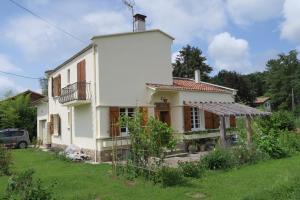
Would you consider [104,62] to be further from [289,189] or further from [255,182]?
[289,189]

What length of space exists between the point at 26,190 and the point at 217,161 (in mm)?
8528

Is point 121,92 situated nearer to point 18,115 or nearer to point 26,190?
point 26,190

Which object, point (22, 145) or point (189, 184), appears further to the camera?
point (22, 145)

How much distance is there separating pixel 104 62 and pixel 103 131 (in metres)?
3.82

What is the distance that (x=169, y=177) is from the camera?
12219 millimetres

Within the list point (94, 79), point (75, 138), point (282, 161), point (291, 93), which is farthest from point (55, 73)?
point (291, 93)

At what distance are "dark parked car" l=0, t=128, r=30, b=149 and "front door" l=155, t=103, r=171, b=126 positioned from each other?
15.7 meters

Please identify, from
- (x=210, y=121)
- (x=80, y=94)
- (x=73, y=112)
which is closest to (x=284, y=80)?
(x=210, y=121)

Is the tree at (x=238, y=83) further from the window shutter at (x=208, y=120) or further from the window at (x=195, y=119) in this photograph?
the window at (x=195, y=119)

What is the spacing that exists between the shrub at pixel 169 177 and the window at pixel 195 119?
1144 cm

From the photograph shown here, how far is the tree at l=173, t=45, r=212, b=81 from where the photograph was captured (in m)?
50.0

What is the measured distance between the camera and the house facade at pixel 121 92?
19891mm

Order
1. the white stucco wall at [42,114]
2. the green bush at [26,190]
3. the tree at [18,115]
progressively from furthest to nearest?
the tree at [18,115]
the white stucco wall at [42,114]
the green bush at [26,190]

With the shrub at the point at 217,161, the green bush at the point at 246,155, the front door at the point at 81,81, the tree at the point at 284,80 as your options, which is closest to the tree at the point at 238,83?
the tree at the point at 284,80
